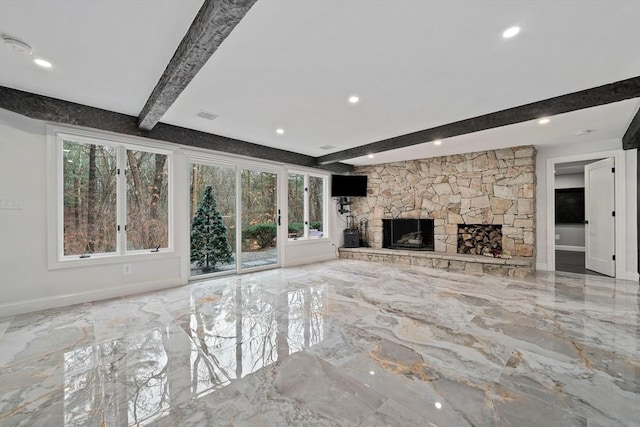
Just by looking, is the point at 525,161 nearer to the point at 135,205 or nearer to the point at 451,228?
the point at 451,228

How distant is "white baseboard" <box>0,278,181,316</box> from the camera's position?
3100 mm

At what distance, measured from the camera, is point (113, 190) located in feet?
12.6

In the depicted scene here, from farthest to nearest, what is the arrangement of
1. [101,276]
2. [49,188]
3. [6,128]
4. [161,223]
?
1. [161,223]
2. [101,276]
3. [49,188]
4. [6,128]

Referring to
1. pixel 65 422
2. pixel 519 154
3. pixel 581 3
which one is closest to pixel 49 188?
pixel 65 422

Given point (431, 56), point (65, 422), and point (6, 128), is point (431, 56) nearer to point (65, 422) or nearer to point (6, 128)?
point (65, 422)

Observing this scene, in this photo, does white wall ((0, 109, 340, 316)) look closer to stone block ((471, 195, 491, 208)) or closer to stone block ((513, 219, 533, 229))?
stone block ((471, 195, 491, 208))

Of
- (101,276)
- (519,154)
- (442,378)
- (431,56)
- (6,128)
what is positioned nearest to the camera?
(442,378)

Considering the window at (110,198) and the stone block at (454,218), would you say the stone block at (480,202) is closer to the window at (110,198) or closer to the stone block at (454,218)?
the stone block at (454,218)

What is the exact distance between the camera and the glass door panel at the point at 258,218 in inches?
205

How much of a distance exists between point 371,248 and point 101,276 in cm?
537

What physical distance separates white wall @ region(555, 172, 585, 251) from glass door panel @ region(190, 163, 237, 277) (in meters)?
9.49

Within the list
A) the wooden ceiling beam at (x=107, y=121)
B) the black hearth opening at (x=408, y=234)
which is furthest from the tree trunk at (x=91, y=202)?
the black hearth opening at (x=408, y=234)

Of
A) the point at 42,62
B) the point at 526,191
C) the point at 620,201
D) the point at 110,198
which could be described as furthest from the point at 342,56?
the point at 620,201

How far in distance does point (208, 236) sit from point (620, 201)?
7300mm
